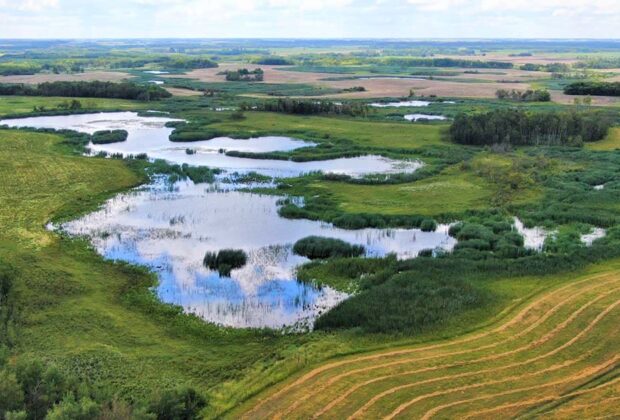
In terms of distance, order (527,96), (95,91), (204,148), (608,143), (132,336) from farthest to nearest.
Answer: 1. (95,91)
2. (527,96)
3. (608,143)
4. (204,148)
5. (132,336)

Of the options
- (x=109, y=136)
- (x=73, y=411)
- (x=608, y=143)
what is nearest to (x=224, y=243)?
(x=73, y=411)

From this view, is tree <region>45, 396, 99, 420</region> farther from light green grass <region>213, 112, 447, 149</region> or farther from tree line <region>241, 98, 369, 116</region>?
tree line <region>241, 98, 369, 116</region>

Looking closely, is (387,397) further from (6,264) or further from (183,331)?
(6,264)

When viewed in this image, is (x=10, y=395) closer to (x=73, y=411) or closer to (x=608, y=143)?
(x=73, y=411)

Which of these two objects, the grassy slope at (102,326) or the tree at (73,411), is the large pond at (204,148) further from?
the tree at (73,411)

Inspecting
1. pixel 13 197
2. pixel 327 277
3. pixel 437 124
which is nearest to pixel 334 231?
pixel 327 277

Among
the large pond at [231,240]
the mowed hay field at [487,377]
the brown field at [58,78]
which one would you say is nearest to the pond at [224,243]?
the large pond at [231,240]
